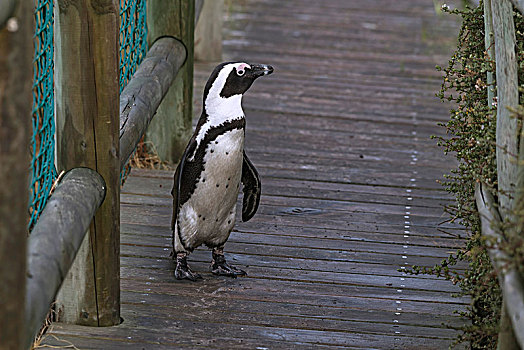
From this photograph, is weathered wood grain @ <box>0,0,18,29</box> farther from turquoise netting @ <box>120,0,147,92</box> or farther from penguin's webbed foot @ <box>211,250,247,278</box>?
turquoise netting @ <box>120,0,147,92</box>

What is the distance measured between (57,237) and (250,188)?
118cm

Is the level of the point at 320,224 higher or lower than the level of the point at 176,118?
lower

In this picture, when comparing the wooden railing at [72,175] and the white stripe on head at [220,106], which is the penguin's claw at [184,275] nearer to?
the wooden railing at [72,175]

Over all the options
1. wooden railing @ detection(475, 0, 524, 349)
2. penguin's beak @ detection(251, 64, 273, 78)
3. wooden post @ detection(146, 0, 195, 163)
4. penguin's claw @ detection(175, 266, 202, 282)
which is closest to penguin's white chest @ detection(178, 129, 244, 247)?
penguin's claw @ detection(175, 266, 202, 282)

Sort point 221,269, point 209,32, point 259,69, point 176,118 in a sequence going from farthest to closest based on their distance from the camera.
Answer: point 209,32, point 176,118, point 221,269, point 259,69

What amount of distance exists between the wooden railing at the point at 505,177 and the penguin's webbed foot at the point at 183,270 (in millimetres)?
1157

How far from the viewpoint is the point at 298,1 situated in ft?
26.1

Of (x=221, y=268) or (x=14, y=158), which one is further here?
(x=221, y=268)

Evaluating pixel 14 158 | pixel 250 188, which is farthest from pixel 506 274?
pixel 250 188

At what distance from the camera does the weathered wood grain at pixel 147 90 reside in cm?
324

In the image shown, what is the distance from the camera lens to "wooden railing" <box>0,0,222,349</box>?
1.71 metres

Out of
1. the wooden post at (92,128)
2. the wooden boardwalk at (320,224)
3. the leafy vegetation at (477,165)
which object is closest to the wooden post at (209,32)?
the wooden boardwalk at (320,224)

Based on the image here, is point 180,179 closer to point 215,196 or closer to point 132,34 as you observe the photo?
point 215,196

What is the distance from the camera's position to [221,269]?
3279 mm
